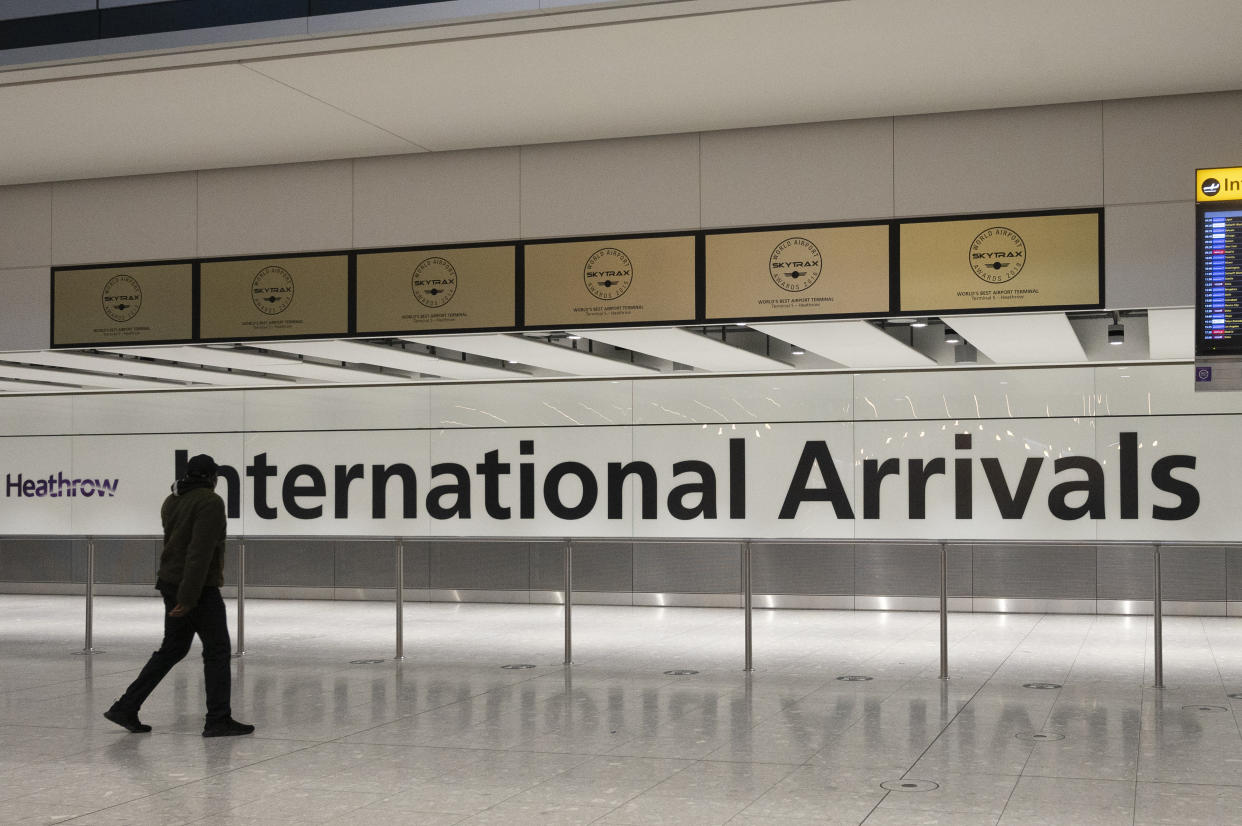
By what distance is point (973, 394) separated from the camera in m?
16.4

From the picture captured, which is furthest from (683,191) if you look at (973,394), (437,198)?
(973,394)

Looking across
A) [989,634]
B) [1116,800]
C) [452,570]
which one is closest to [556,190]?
[1116,800]

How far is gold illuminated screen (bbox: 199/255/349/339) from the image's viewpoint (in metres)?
10.4

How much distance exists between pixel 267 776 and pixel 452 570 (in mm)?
11399

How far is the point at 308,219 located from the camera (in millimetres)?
10383

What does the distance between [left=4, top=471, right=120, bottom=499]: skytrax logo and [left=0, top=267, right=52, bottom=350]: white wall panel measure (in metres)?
9.18

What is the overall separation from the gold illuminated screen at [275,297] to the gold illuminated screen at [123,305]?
0.67 ft

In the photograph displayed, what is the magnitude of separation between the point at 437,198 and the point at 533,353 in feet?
9.51

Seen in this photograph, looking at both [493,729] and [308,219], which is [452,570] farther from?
[493,729]

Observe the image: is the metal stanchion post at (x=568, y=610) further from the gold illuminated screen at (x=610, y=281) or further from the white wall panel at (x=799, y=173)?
the white wall panel at (x=799, y=173)

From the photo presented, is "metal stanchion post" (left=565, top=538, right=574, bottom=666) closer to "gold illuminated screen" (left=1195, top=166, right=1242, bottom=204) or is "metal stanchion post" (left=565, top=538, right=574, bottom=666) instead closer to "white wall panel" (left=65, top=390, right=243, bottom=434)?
"gold illuminated screen" (left=1195, top=166, right=1242, bottom=204)

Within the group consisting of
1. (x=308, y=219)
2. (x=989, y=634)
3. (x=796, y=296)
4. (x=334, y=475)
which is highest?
(x=308, y=219)

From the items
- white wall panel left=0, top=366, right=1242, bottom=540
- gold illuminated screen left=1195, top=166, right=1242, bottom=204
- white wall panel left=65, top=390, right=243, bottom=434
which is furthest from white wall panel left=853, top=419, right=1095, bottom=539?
white wall panel left=65, top=390, right=243, bottom=434

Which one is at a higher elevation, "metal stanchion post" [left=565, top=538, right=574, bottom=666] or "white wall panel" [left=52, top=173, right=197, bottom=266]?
"white wall panel" [left=52, top=173, right=197, bottom=266]
